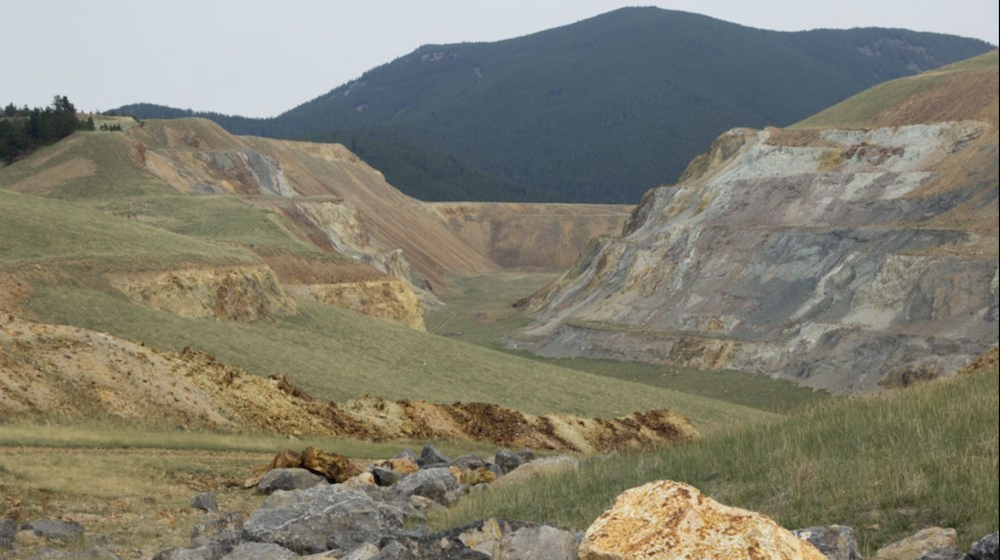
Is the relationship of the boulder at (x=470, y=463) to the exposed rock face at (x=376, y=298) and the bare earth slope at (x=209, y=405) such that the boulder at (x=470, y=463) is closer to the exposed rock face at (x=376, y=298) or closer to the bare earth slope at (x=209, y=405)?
the bare earth slope at (x=209, y=405)

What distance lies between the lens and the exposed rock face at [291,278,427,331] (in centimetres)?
6912

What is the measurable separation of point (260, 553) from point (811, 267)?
6911 cm

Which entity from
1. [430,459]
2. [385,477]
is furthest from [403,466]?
[430,459]

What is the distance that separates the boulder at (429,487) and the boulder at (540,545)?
908 centimetres

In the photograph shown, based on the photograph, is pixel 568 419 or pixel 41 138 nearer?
pixel 568 419

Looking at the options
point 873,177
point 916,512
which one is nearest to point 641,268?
point 873,177

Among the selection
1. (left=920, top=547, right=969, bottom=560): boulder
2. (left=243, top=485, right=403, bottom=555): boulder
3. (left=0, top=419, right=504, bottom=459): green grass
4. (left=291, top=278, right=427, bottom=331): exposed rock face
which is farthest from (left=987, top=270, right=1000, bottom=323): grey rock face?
(left=920, top=547, right=969, bottom=560): boulder

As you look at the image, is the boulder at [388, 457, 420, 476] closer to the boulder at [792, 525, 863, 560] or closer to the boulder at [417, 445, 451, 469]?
the boulder at [417, 445, 451, 469]

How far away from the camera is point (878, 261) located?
7075 centimetres

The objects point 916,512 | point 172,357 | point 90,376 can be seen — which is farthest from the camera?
point 172,357

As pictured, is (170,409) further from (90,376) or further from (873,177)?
(873,177)

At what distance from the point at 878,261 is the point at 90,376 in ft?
178

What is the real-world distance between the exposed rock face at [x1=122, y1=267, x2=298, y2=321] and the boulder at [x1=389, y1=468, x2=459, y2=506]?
3033 cm

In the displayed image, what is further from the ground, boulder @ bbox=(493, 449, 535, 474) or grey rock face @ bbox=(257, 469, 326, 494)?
grey rock face @ bbox=(257, 469, 326, 494)
